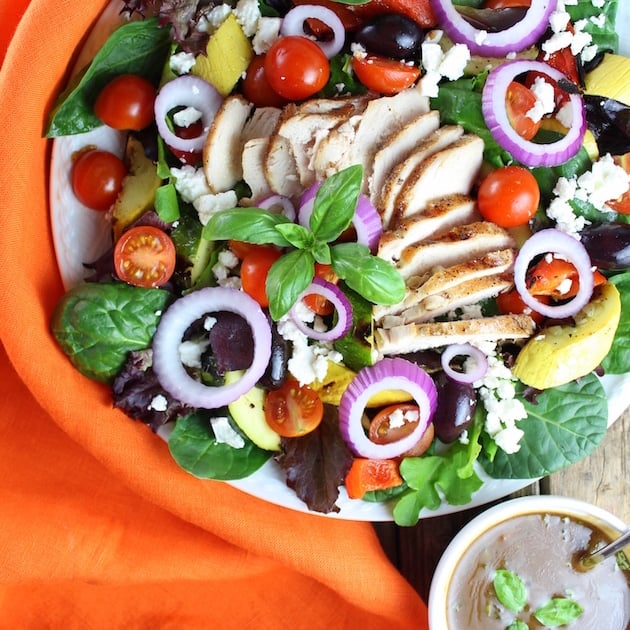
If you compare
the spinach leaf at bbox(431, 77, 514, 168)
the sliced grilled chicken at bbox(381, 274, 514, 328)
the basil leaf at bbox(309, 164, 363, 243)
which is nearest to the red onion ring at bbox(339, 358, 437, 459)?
the sliced grilled chicken at bbox(381, 274, 514, 328)

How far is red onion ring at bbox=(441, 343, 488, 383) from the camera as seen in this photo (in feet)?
10.1

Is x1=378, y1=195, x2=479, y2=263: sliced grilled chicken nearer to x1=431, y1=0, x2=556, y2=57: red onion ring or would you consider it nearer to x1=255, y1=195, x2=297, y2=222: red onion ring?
x1=255, y1=195, x2=297, y2=222: red onion ring

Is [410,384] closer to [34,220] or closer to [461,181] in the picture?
[461,181]

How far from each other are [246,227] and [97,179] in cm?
67

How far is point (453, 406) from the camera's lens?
3057 mm

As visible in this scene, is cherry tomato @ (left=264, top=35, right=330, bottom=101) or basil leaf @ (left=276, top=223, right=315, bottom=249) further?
cherry tomato @ (left=264, top=35, right=330, bottom=101)

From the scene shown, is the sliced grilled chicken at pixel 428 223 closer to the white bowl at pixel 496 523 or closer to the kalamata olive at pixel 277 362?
the kalamata olive at pixel 277 362

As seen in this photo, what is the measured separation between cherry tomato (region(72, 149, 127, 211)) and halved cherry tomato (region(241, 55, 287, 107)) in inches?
20.9

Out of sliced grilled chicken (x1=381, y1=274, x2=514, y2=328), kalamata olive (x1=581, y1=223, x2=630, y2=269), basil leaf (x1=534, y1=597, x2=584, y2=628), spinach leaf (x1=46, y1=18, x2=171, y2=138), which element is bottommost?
basil leaf (x1=534, y1=597, x2=584, y2=628)

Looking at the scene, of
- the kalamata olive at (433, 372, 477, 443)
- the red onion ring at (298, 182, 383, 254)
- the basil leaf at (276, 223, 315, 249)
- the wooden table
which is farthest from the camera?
the wooden table

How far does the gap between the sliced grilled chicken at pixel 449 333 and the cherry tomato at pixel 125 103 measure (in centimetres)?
111

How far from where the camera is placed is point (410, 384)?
3020mm

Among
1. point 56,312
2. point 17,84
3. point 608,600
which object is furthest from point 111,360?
point 608,600

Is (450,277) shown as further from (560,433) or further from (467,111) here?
(560,433)
